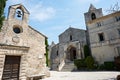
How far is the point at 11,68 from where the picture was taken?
33.7 feet

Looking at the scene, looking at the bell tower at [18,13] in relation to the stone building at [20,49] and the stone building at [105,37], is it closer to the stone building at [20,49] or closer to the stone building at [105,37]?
the stone building at [20,49]

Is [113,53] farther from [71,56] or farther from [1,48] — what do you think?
[1,48]

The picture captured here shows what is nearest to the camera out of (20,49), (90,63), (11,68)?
(11,68)

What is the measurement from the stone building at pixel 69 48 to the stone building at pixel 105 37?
11.8 feet

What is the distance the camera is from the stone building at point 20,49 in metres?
10.0

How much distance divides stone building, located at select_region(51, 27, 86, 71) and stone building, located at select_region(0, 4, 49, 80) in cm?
1188

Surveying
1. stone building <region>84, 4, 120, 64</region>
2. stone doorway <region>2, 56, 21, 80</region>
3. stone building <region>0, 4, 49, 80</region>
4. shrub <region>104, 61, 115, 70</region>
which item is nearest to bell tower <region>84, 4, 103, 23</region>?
stone building <region>84, 4, 120, 64</region>

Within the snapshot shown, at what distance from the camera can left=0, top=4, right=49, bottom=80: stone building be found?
10.0 meters

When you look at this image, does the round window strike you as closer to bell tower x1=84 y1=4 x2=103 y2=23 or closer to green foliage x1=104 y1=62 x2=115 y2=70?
green foliage x1=104 y1=62 x2=115 y2=70

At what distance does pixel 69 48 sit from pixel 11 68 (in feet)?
59.7

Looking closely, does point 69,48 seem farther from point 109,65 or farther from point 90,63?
point 109,65

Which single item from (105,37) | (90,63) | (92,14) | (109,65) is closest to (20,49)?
(90,63)

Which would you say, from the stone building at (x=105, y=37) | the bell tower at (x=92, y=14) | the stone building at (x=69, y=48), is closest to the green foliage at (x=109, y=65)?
the stone building at (x=105, y=37)

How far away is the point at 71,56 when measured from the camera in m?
27.1
